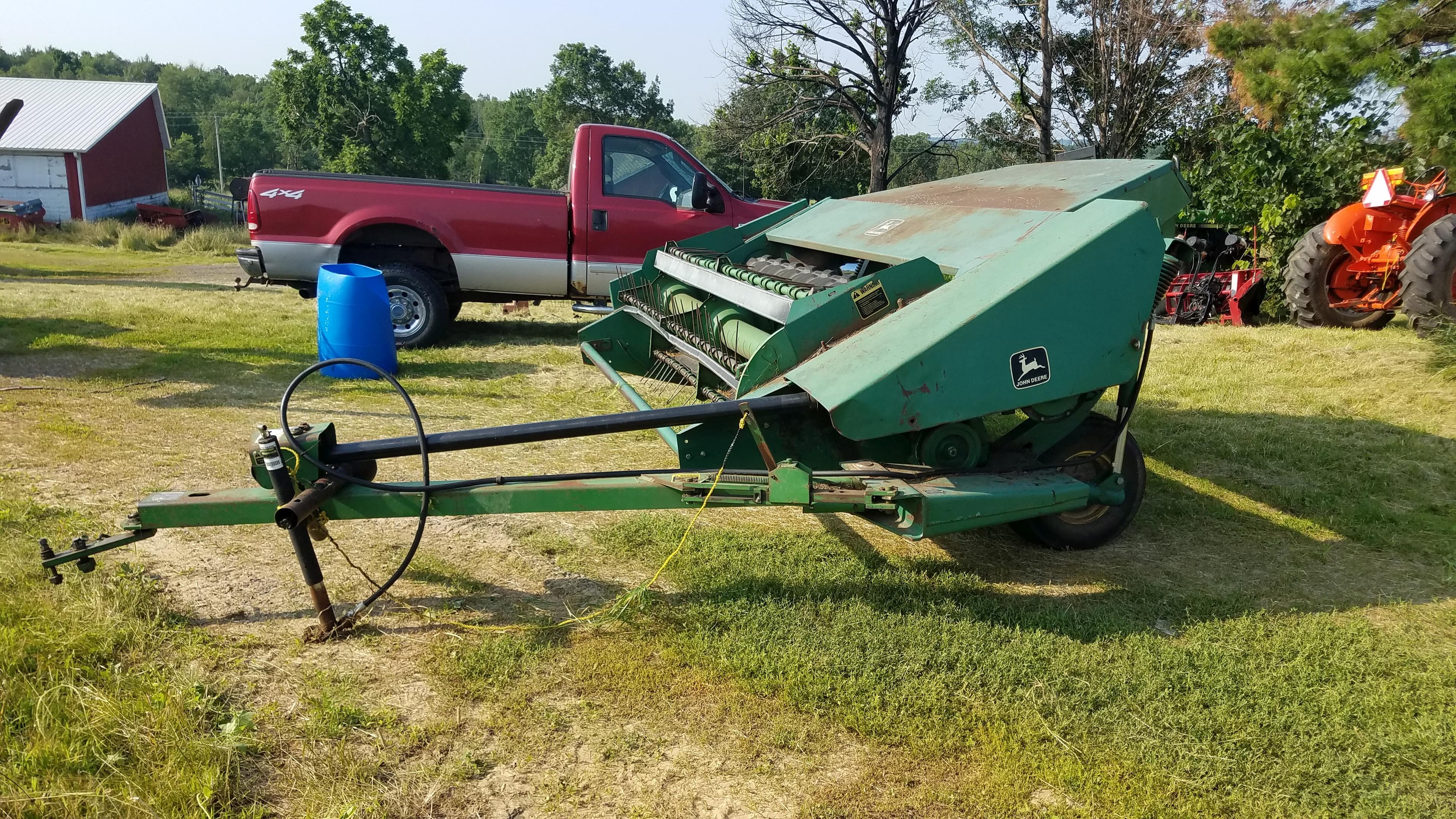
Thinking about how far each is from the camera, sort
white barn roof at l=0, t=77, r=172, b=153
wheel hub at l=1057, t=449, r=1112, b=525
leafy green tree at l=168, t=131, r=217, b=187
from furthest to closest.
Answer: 1. leafy green tree at l=168, t=131, r=217, b=187
2. white barn roof at l=0, t=77, r=172, b=153
3. wheel hub at l=1057, t=449, r=1112, b=525

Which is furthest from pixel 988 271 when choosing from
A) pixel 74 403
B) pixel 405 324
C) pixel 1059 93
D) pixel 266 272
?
pixel 1059 93

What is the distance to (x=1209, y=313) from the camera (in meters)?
11.5

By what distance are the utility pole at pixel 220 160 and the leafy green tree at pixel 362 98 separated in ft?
66.4

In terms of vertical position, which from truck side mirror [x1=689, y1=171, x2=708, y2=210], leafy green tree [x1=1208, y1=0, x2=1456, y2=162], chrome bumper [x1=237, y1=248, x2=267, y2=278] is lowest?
chrome bumper [x1=237, y1=248, x2=267, y2=278]

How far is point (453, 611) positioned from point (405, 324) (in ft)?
18.2

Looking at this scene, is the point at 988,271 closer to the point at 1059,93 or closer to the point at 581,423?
the point at 581,423

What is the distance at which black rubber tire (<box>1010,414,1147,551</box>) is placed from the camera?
3875 mm

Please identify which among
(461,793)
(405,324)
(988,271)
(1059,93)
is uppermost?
(1059,93)

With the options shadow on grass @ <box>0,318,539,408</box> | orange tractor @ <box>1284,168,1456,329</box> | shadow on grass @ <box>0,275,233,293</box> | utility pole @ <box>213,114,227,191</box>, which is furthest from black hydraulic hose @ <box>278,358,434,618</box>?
utility pole @ <box>213,114,227,191</box>

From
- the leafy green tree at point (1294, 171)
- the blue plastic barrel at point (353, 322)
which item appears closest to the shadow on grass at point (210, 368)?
the blue plastic barrel at point (353, 322)

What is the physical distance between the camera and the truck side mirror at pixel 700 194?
8.22m

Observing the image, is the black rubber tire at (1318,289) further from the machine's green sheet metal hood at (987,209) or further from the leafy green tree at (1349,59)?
the machine's green sheet metal hood at (987,209)

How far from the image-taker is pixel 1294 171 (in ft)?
35.9

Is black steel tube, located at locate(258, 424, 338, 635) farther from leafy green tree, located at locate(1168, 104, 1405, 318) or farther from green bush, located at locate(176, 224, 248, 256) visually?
green bush, located at locate(176, 224, 248, 256)
